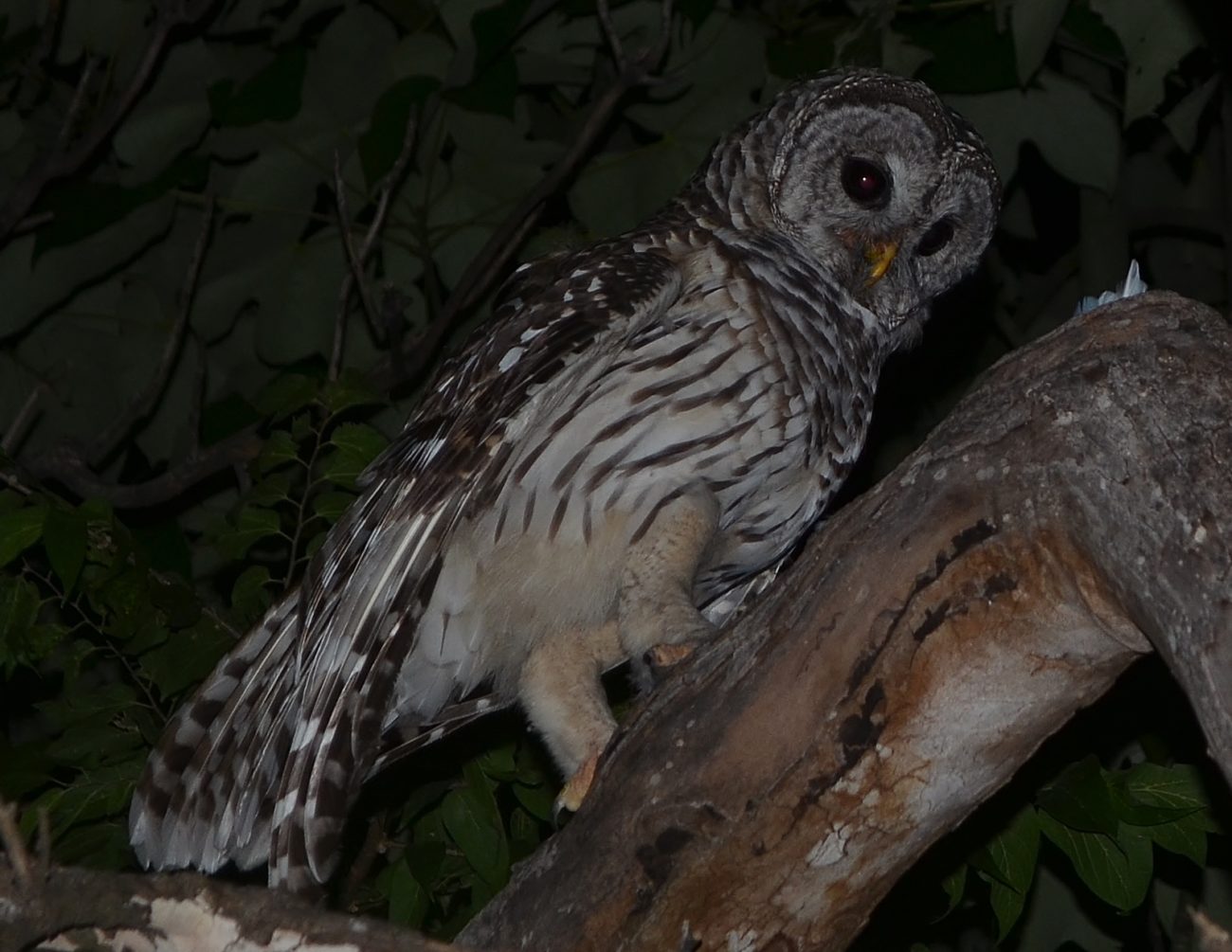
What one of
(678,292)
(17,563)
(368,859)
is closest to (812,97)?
(678,292)

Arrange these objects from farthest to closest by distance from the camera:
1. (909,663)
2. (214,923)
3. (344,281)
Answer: (344,281) → (909,663) → (214,923)

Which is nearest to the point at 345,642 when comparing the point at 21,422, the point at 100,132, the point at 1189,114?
the point at 21,422

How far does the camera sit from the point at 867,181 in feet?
10.1

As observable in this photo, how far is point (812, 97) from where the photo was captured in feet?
10.3

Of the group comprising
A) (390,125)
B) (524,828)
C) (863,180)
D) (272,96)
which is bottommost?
(524,828)

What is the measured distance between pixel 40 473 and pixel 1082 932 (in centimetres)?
258

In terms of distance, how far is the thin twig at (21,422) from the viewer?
12.7 feet

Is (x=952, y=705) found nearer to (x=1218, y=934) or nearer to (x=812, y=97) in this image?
(x=1218, y=934)

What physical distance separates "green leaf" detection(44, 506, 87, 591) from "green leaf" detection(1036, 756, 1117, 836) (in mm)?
1578

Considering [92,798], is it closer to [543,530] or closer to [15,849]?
[543,530]

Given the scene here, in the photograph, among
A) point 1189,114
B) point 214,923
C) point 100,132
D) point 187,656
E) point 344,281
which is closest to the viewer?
point 214,923

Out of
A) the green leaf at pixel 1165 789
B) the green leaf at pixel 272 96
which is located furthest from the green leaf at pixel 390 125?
the green leaf at pixel 1165 789

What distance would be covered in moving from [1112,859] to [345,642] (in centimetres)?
126

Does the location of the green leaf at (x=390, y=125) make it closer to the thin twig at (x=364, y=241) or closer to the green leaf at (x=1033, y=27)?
the thin twig at (x=364, y=241)
